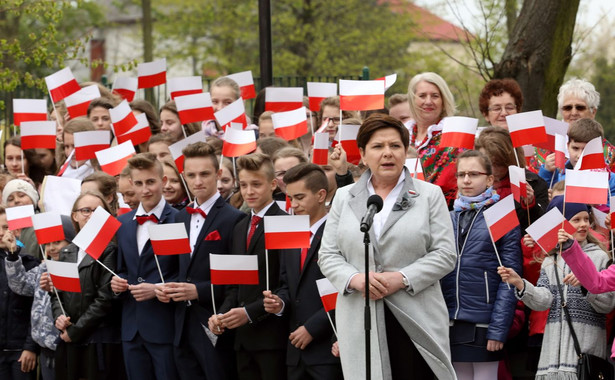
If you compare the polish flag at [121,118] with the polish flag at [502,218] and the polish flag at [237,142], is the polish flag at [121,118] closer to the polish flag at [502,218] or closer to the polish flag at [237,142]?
the polish flag at [237,142]

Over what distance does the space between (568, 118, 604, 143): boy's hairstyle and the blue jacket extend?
41.8 inches

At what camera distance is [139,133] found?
9.71 meters

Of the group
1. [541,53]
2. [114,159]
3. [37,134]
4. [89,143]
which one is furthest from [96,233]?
[541,53]

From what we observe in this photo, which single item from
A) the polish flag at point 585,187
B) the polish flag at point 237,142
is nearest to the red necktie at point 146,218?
the polish flag at point 237,142

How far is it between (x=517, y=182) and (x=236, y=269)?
6.40ft

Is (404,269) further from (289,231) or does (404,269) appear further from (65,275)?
(65,275)

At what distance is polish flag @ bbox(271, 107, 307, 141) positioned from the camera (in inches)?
347

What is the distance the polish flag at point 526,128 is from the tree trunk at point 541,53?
4.03 metres

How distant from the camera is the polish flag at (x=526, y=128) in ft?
23.8

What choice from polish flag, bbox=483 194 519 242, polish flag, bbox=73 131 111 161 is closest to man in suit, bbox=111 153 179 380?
polish flag, bbox=73 131 111 161

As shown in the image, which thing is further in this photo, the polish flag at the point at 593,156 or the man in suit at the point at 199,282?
the man in suit at the point at 199,282

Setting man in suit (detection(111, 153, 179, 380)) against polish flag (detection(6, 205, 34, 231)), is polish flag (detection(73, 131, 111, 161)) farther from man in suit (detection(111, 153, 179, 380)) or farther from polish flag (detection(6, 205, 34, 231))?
man in suit (detection(111, 153, 179, 380))

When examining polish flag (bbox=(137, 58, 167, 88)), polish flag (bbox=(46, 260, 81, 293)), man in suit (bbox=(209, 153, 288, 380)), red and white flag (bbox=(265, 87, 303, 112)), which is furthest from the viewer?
polish flag (bbox=(137, 58, 167, 88))

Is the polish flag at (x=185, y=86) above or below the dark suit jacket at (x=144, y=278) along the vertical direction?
above
